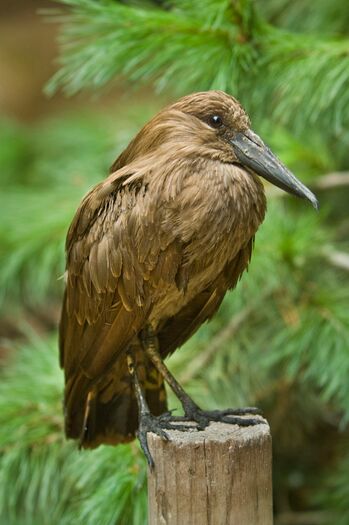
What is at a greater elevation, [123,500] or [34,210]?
[34,210]

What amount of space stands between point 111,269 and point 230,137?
1.11ft

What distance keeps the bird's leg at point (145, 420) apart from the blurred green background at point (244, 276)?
0.20 metres

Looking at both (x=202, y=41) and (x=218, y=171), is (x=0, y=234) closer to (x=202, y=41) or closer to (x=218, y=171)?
(x=202, y=41)

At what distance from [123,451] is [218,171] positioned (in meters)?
0.75

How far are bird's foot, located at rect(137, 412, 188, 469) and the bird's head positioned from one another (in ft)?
1.63

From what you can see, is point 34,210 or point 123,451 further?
point 34,210

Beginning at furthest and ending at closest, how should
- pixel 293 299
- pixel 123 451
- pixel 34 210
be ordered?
pixel 34 210 → pixel 293 299 → pixel 123 451

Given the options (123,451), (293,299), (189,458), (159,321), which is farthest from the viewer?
(293,299)

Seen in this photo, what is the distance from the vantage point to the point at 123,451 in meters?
2.20

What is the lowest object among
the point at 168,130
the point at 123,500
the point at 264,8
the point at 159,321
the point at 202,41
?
the point at 123,500

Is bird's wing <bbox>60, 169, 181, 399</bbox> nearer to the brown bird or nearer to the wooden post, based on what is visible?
the brown bird

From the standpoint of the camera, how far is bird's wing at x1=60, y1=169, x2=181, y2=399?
1.79m

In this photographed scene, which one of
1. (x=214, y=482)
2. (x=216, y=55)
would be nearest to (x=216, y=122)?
(x=216, y=55)

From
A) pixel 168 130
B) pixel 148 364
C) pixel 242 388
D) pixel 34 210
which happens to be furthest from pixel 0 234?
pixel 168 130
